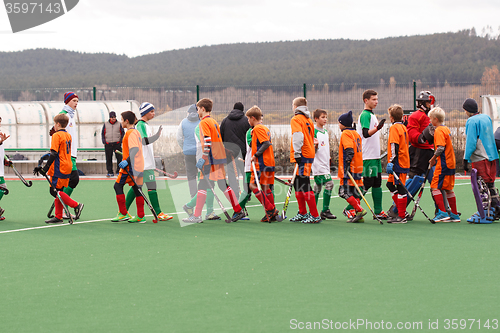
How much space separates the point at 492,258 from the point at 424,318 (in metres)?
2.57

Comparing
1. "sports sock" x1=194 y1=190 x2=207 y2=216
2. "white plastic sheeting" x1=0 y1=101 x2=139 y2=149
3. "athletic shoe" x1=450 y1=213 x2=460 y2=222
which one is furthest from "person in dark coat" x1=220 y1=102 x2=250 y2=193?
"white plastic sheeting" x1=0 y1=101 x2=139 y2=149

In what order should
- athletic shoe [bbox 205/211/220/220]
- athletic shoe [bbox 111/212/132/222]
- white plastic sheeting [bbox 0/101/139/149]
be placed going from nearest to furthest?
athletic shoe [bbox 111/212/132/222]
athletic shoe [bbox 205/211/220/220]
white plastic sheeting [bbox 0/101/139/149]

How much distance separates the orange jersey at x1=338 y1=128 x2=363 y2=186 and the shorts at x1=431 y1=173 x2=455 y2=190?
45.5 inches

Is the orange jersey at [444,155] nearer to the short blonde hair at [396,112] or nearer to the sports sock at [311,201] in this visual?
the short blonde hair at [396,112]

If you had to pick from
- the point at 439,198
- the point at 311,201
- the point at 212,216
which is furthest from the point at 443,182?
the point at 212,216

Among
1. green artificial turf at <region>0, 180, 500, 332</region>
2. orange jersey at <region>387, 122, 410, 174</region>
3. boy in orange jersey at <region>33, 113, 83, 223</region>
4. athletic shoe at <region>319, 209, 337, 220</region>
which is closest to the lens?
green artificial turf at <region>0, 180, 500, 332</region>

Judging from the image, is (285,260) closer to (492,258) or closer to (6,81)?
(492,258)

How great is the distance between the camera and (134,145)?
31.0ft

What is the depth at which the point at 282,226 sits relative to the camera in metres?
9.30

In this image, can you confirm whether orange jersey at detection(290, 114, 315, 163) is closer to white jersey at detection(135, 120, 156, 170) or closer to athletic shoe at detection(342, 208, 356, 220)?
athletic shoe at detection(342, 208, 356, 220)

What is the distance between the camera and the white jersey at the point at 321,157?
32.4 feet

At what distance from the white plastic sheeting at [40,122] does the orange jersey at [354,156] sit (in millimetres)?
14708

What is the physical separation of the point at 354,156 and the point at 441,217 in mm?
1727

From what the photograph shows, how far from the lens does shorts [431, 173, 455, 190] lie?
30.7 feet
